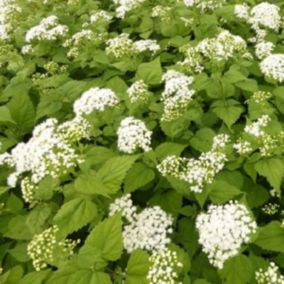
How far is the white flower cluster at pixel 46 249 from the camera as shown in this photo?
3.50 meters

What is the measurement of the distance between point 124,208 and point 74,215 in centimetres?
53

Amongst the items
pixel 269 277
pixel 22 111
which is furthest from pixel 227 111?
pixel 22 111

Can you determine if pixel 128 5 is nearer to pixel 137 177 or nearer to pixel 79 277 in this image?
pixel 137 177

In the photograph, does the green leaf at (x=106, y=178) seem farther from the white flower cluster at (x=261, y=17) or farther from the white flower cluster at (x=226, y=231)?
the white flower cluster at (x=261, y=17)

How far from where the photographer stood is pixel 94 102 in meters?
4.75

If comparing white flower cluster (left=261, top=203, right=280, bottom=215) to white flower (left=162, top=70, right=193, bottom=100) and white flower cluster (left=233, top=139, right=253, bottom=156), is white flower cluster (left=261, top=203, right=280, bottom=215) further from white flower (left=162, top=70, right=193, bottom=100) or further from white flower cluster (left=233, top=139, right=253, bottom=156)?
white flower (left=162, top=70, right=193, bottom=100)

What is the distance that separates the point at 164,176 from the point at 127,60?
7.60 feet

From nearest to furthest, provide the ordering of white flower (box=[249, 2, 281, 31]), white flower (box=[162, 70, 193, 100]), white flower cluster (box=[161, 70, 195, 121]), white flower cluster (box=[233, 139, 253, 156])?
white flower cluster (box=[233, 139, 253, 156])
white flower cluster (box=[161, 70, 195, 121])
white flower (box=[162, 70, 193, 100])
white flower (box=[249, 2, 281, 31])

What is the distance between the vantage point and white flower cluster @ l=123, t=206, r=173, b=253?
3.79m

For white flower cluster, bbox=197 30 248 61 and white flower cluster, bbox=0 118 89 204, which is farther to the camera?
white flower cluster, bbox=197 30 248 61

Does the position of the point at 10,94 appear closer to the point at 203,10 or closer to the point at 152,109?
the point at 152,109

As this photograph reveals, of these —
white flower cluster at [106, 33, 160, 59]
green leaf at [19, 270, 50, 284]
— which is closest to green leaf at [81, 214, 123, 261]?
green leaf at [19, 270, 50, 284]

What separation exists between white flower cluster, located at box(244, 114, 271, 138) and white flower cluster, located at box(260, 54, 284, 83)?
84cm

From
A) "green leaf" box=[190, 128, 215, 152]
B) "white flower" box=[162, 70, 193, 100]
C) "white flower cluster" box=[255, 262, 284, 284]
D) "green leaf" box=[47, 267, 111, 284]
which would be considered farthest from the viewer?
"white flower" box=[162, 70, 193, 100]
